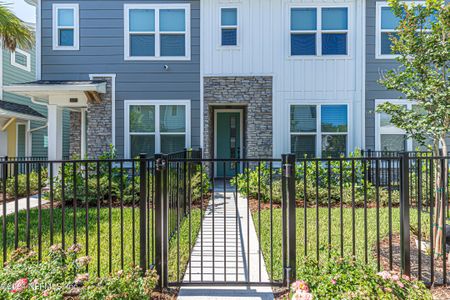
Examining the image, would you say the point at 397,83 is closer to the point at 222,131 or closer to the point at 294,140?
the point at 294,140

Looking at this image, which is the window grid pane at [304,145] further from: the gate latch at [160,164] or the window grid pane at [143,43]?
the gate latch at [160,164]

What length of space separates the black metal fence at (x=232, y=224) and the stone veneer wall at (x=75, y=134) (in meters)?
1.65

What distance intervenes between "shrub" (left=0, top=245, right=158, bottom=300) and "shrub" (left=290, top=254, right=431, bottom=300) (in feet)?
4.35

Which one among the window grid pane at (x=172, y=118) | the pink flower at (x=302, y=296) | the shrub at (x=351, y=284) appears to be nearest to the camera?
the pink flower at (x=302, y=296)

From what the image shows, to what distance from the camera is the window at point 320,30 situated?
28.9ft

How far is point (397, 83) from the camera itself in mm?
4020

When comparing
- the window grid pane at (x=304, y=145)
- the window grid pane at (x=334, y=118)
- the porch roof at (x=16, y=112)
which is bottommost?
the window grid pane at (x=304, y=145)

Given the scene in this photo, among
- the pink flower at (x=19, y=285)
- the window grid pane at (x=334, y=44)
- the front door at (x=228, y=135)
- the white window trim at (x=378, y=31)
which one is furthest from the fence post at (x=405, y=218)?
the front door at (x=228, y=135)

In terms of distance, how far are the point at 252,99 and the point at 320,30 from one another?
274cm

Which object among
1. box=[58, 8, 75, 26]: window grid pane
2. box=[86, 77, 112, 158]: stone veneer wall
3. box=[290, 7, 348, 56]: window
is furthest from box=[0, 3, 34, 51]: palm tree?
box=[290, 7, 348, 56]: window

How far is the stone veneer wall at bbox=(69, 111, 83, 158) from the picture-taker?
967 centimetres

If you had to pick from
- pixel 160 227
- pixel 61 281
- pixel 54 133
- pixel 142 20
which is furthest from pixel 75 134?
pixel 61 281

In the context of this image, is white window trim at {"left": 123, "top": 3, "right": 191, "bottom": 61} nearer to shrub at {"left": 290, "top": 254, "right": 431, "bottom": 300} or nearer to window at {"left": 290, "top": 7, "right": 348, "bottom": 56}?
window at {"left": 290, "top": 7, "right": 348, "bottom": 56}

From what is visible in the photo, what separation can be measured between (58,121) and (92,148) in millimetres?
1147
